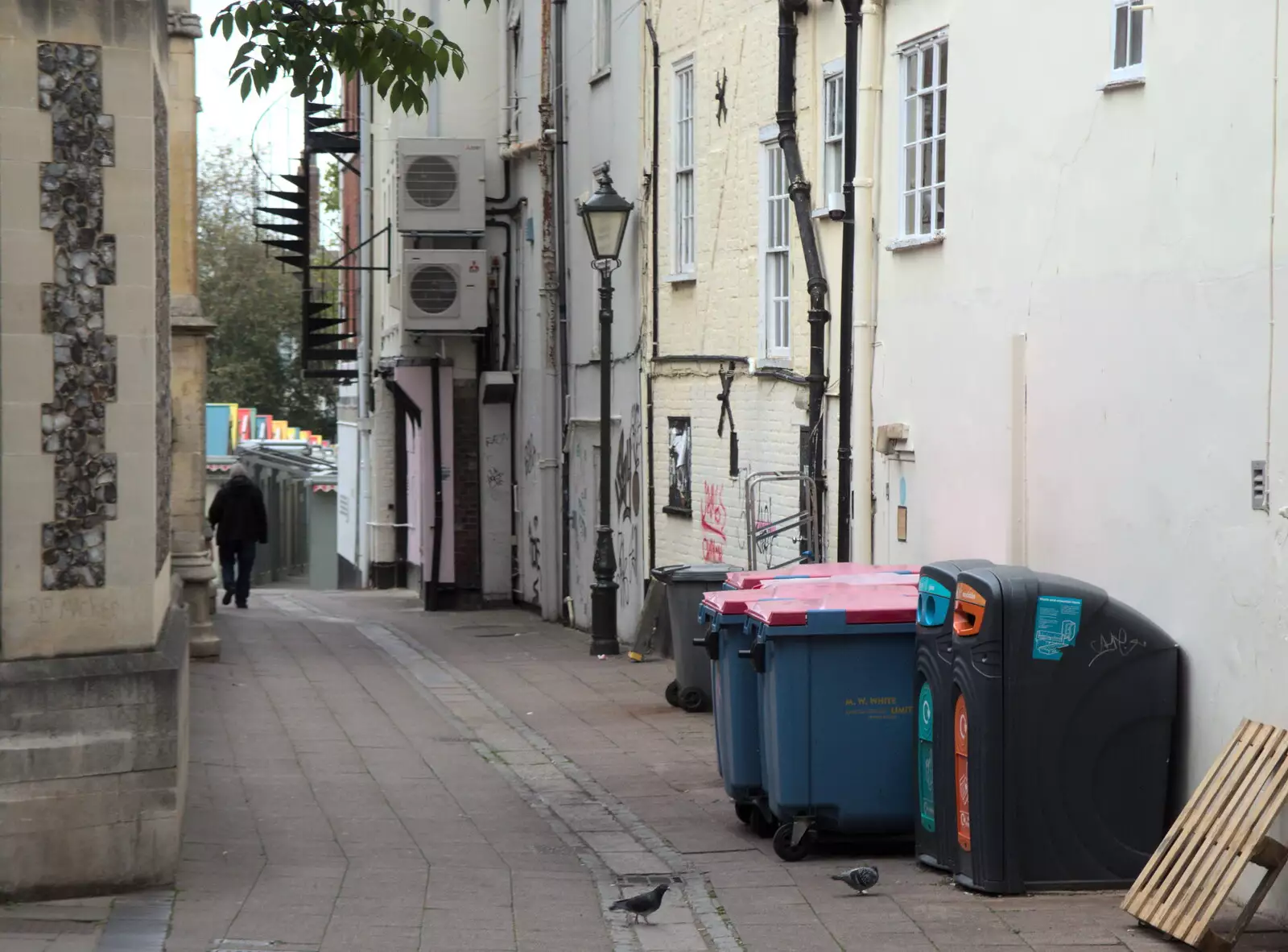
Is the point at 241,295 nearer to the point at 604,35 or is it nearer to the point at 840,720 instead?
the point at 604,35

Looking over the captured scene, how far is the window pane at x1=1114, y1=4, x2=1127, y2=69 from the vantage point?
9132 mm

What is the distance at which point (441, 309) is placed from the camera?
78.3ft

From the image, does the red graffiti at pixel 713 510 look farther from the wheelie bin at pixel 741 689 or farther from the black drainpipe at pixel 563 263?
the wheelie bin at pixel 741 689

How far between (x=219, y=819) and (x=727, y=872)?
2782mm

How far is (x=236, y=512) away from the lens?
23.4 m

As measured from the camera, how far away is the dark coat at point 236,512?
2338cm

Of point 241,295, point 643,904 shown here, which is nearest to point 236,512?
point 643,904

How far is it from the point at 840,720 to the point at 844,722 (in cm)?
2

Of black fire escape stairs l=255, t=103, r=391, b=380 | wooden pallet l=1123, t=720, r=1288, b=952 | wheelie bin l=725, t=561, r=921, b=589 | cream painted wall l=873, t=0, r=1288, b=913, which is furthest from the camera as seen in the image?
black fire escape stairs l=255, t=103, r=391, b=380

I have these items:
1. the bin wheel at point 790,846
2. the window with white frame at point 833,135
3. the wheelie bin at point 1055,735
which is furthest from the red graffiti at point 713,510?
the wheelie bin at point 1055,735

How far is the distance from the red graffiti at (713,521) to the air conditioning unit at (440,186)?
8539 mm

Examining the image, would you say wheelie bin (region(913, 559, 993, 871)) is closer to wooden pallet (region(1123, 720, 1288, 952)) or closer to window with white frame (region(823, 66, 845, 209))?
wooden pallet (region(1123, 720, 1288, 952))

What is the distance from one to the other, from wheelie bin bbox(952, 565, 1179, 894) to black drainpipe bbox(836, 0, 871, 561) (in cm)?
502

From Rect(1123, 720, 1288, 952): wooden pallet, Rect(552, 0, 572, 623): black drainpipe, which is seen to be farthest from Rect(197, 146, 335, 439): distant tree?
Rect(1123, 720, 1288, 952): wooden pallet
